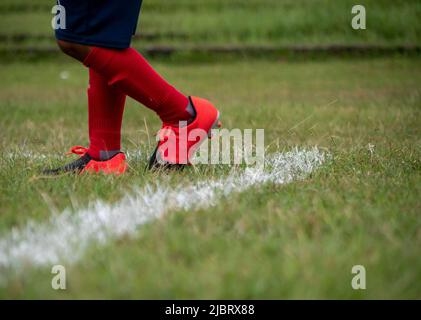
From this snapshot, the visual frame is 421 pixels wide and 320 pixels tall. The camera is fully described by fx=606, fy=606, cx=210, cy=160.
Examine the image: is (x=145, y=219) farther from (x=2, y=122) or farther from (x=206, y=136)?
(x=2, y=122)

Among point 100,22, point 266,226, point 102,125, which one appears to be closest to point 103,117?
point 102,125

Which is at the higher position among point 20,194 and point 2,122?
point 2,122

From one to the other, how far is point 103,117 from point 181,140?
32cm

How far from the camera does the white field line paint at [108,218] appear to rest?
1.37m

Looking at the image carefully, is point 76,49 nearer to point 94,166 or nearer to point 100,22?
point 100,22

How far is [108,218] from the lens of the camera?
1588 millimetres

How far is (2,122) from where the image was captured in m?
3.86

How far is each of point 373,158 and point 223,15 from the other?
7836 mm

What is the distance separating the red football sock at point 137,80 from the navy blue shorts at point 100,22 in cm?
4

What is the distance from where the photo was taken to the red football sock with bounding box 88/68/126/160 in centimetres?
224
